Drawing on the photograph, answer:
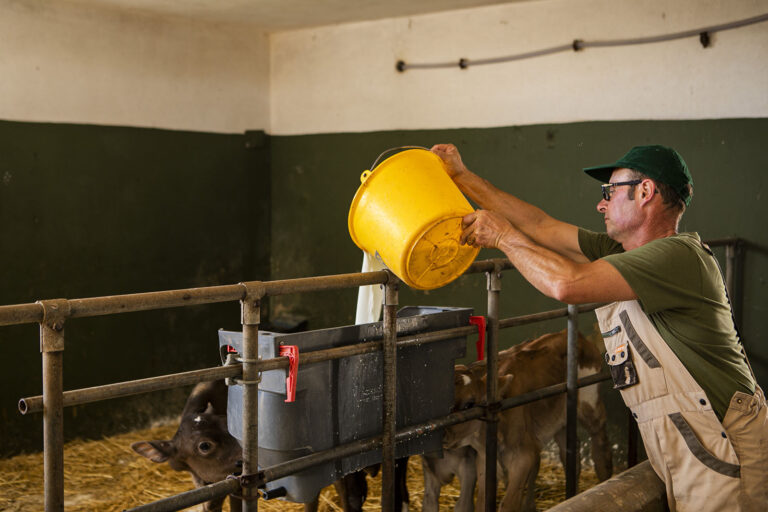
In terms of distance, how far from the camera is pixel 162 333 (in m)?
6.62

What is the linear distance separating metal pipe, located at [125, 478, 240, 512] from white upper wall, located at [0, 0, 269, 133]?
13.5 ft

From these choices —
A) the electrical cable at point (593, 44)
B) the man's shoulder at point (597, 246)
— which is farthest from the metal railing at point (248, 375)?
the electrical cable at point (593, 44)

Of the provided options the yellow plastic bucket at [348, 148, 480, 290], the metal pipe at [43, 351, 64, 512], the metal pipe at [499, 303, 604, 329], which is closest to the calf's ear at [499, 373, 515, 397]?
the metal pipe at [499, 303, 604, 329]

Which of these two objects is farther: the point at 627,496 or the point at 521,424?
the point at 521,424

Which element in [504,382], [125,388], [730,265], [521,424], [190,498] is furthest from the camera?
[730,265]

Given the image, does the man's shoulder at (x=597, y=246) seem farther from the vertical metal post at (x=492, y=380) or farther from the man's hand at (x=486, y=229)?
the man's hand at (x=486, y=229)

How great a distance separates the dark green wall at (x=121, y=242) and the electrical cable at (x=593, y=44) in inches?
72.3

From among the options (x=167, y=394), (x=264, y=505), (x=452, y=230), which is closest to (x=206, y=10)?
(x=167, y=394)

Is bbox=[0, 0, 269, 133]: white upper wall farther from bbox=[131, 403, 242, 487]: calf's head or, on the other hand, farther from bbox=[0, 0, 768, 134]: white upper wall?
bbox=[131, 403, 242, 487]: calf's head

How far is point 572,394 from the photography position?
12.5 feet

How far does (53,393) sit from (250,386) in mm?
616

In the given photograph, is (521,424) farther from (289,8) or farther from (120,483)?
(289,8)

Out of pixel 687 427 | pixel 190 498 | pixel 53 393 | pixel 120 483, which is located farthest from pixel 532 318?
pixel 120 483

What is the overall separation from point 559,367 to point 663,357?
1.79 m
